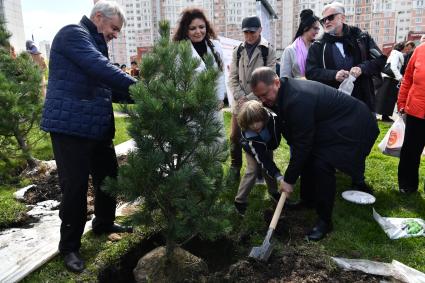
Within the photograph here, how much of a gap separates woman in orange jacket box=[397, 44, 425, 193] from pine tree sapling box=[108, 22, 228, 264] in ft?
7.68

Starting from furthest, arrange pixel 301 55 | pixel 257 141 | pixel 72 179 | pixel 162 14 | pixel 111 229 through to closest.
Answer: pixel 162 14 → pixel 301 55 → pixel 111 229 → pixel 257 141 → pixel 72 179

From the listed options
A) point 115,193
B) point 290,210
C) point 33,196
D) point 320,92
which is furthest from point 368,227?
point 33,196

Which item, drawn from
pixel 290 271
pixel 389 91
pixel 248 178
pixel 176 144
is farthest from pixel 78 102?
pixel 389 91

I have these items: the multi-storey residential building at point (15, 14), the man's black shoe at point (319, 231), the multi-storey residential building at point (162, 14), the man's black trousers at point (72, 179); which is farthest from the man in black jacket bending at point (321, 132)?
the multi-storey residential building at point (162, 14)

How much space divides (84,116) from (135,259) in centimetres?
113

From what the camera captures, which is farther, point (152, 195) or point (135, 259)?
point (135, 259)

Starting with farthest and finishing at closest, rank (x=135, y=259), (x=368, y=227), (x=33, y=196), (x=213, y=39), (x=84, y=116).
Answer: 1. (x=33, y=196)
2. (x=213, y=39)
3. (x=368, y=227)
4. (x=135, y=259)
5. (x=84, y=116)

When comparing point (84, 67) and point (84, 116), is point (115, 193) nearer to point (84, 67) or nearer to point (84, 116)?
point (84, 116)

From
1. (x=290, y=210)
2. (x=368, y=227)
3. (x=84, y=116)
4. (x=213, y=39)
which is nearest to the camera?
(x=84, y=116)

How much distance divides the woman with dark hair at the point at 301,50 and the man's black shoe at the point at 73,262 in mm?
2890

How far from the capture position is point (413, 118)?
12.5 feet

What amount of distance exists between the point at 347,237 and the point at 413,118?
1.56 metres

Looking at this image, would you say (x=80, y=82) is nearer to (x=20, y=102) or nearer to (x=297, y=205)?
(x=297, y=205)

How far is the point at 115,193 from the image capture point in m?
2.35
